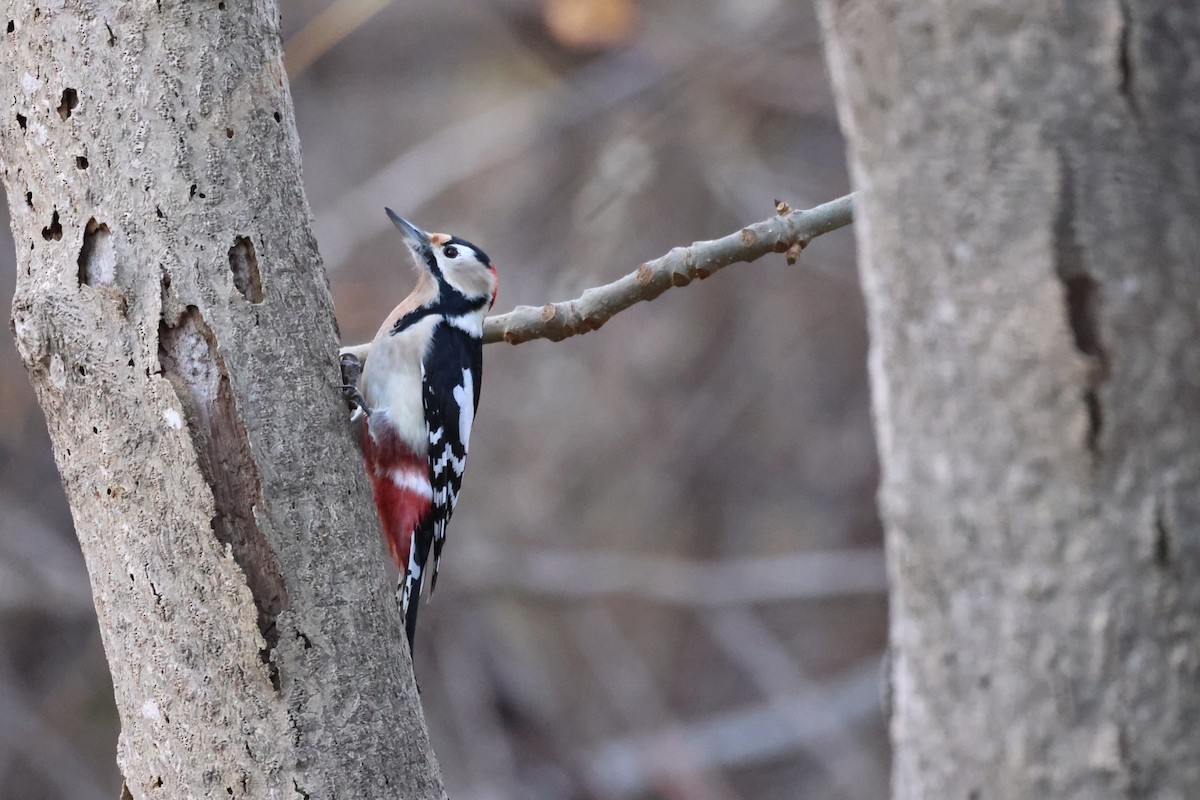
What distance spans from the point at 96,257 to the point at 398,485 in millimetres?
1698

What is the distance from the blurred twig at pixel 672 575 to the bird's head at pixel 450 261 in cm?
295

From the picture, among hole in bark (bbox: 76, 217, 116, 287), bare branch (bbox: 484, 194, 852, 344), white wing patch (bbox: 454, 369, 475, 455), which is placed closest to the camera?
hole in bark (bbox: 76, 217, 116, 287)

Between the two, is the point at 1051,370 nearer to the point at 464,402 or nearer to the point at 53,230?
the point at 53,230

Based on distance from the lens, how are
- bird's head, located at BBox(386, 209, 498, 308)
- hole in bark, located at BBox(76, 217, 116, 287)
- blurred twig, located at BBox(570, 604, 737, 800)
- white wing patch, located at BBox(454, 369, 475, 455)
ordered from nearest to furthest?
hole in bark, located at BBox(76, 217, 116, 287) < white wing patch, located at BBox(454, 369, 475, 455) < bird's head, located at BBox(386, 209, 498, 308) < blurred twig, located at BBox(570, 604, 737, 800)

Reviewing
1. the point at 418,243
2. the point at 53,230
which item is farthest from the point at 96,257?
the point at 418,243

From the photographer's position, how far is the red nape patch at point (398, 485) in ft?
12.3

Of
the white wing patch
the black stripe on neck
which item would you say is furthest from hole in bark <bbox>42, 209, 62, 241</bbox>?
the white wing patch

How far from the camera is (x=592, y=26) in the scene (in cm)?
645

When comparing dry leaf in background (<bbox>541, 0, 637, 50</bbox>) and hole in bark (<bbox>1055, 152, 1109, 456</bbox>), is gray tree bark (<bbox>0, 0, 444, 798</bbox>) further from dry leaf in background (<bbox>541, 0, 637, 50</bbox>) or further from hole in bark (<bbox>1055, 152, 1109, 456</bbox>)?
dry leaf in background (<bbox>541, 0, 637, 50</bbox>)

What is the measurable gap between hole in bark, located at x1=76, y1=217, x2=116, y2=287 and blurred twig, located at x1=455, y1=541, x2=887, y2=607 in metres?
5.07

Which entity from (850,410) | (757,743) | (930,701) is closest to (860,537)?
(850,410)

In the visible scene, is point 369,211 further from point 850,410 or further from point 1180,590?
point 1180,590

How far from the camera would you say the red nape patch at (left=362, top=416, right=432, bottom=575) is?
3754mm

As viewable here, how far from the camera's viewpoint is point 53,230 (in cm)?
224
